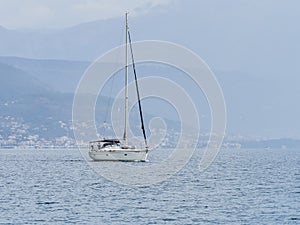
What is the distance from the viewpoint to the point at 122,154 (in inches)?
4616

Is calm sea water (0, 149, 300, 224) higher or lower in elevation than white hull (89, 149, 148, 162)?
lower

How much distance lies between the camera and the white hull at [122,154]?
381ft

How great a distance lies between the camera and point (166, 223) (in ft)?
181

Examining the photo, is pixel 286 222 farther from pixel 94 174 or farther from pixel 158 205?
pixel 94 174

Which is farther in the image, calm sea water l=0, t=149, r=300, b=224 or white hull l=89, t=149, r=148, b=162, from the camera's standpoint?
white hull l=89, t=149, r=148, b=162

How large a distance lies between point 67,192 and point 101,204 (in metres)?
10.7

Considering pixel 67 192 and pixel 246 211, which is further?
pixel 67 192

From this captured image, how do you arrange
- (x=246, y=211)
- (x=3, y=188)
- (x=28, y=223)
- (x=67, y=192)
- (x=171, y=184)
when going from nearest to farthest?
(x=28, y=223)
(x=246, y=211)
(x=67, y=192)
(x=3, y=188)
(x=171, y=184)

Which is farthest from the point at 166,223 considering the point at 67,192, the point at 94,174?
the point at 94,174

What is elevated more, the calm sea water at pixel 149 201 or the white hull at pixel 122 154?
the white hull at pixel 122 154

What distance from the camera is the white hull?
381 feet

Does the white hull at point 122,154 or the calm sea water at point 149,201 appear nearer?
the calm sea water at point 149,201

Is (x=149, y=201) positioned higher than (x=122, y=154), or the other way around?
(x=122, y=154)

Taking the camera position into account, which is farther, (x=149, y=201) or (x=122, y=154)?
(x=122, y=154)
